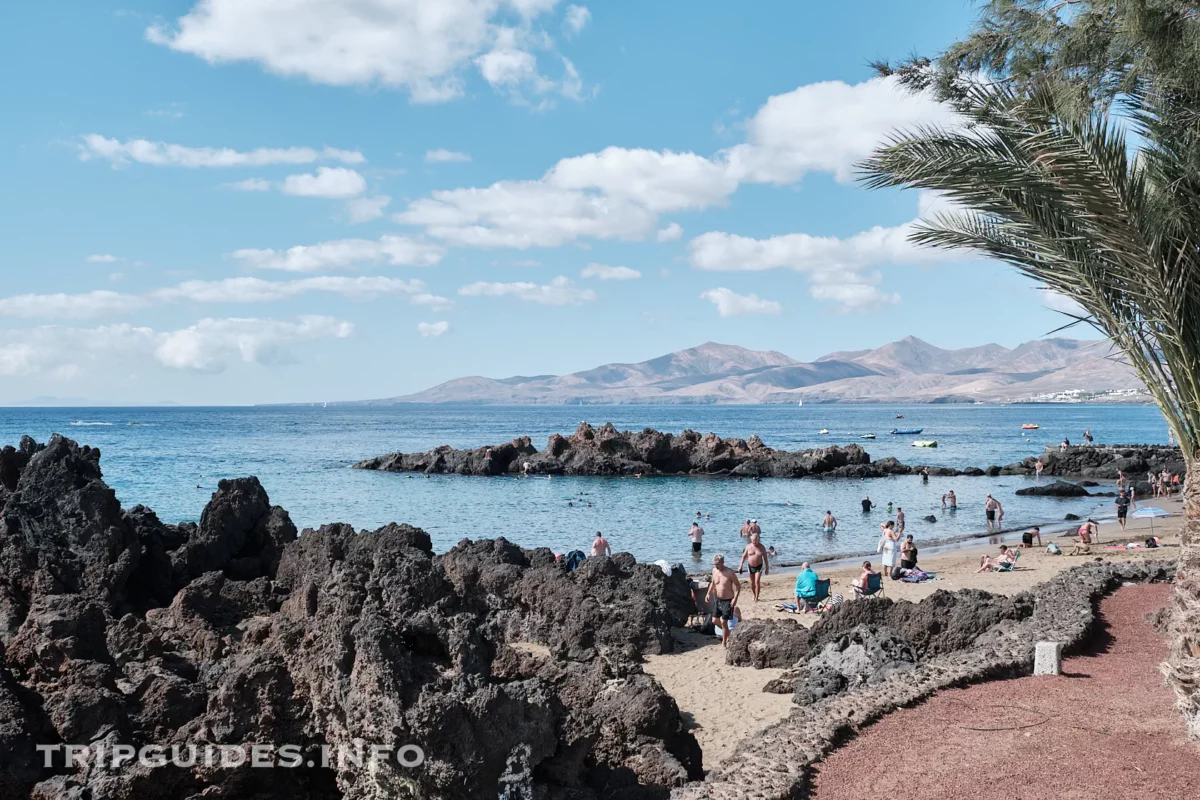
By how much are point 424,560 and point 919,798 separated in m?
4.53

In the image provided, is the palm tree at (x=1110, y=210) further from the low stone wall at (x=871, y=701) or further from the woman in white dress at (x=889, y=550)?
the woman in white dress at (x=889, y=550)

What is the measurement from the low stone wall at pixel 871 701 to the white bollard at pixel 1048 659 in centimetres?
16

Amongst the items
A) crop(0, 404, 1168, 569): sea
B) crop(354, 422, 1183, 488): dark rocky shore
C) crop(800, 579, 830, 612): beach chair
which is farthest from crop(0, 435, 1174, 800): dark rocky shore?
crop(354, 422, 1183, 488): dark rocky shore

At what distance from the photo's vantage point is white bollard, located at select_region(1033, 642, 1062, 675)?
27.3 ft

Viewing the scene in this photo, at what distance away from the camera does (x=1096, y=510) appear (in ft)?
117

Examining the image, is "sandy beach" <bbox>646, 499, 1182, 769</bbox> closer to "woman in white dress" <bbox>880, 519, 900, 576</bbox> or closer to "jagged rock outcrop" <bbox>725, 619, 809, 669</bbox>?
"jagged rock outcrop" <bbox>725, 619, 809, 669</bbox>

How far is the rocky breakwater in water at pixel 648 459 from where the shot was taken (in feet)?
174

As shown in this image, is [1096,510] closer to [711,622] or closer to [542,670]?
[711,622]

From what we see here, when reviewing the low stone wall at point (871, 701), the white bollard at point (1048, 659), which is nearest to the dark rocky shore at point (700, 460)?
the low stone wall at point (871, 701)

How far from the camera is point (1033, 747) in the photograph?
6484 mm

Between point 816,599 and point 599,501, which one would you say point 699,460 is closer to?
point 599,501

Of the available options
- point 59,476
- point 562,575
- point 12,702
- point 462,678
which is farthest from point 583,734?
point 59,476

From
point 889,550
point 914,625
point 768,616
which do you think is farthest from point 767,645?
point 889,550

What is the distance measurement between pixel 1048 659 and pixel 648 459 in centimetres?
4642
